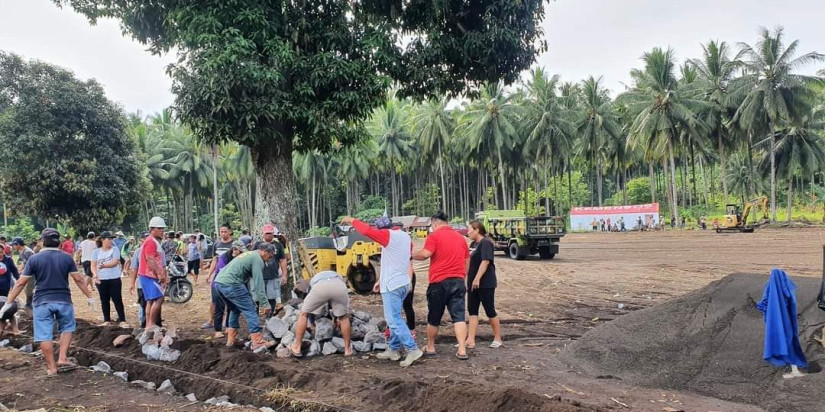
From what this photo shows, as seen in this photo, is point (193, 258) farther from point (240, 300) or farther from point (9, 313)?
point (240, 300)

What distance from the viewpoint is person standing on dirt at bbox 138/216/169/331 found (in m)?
7.88

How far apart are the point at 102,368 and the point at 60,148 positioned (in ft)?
67.8

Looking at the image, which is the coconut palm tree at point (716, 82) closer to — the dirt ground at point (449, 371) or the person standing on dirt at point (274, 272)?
the dirt ground at point (449, 371)

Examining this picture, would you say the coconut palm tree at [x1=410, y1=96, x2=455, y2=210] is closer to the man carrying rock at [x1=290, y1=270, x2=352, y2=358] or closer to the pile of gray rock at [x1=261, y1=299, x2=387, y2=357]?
the pile of gray rock at [x1=261, y1=299, x2=387, y2=357]

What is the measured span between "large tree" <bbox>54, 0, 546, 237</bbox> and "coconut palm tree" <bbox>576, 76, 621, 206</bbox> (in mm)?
37299

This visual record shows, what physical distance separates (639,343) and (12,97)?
25.7 m

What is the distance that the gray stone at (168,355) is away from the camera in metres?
6.98

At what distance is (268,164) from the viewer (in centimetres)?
974

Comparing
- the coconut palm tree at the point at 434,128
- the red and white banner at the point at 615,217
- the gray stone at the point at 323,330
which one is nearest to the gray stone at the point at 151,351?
the gray stone at the point at 323,330

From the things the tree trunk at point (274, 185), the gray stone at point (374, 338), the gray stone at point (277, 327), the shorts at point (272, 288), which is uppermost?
the tree trunk at point (274, 185)

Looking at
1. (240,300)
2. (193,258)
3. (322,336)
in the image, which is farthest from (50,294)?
(193,258)

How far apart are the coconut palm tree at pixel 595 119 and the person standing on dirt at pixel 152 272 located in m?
41.5

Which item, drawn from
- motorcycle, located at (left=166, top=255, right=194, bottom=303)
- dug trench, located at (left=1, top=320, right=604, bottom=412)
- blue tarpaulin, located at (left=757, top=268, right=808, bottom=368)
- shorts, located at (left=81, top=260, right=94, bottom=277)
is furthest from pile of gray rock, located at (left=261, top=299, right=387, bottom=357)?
shorts, located at (left=81, top=260, right=94, bottom=277)

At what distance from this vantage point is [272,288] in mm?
8719
